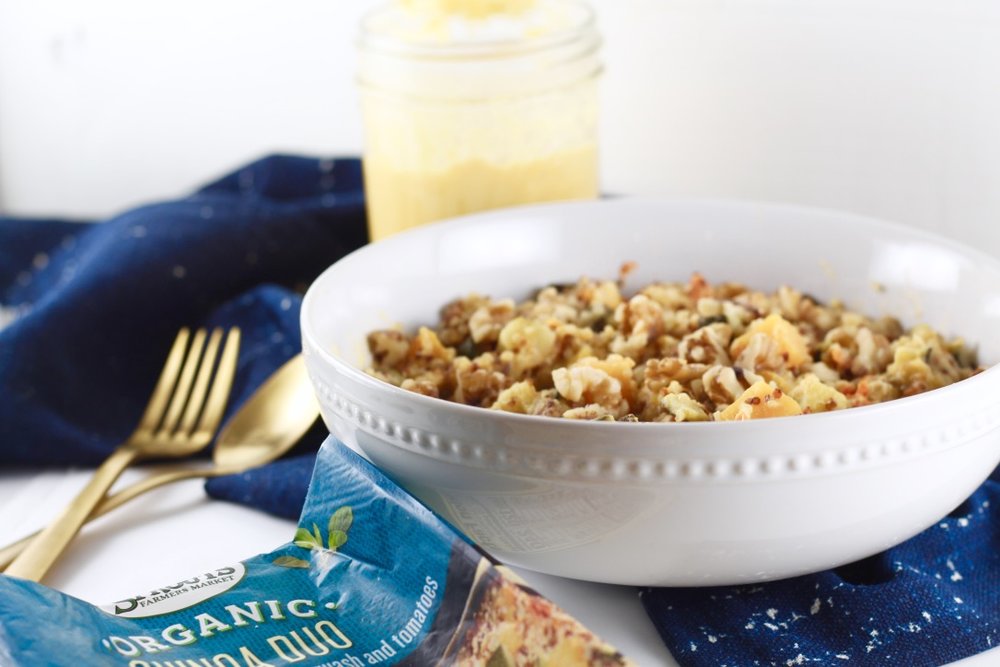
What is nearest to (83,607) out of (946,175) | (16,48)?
(946,175)

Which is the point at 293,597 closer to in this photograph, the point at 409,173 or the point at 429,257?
the point at 429,257

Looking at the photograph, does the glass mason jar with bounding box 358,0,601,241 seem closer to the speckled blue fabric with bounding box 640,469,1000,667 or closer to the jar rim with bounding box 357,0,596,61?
the jar rim with bounding box 357,0,596,61

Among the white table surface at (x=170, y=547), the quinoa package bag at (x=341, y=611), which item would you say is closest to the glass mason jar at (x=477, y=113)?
the white table surface at (x=170, y=547)

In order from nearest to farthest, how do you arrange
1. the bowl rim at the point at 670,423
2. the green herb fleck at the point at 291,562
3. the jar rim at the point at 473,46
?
the bowl rim at the point at 670,423 < the green herb fleck at the point at 291,562 < the jar rim at the point at 473,46

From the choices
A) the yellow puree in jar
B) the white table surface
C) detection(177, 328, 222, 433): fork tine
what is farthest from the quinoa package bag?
the yellow puree in jar

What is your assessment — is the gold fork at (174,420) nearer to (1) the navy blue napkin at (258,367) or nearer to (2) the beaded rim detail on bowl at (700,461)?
(1) the navy blue napkin at (258,367)

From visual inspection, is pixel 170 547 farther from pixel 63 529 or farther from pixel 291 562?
pixel 291 562
